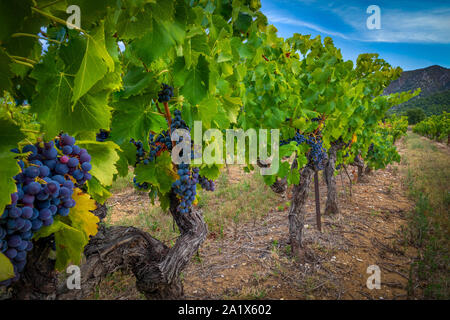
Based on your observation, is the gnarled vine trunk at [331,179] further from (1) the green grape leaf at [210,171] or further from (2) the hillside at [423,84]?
(2) the hillside at [423,84]

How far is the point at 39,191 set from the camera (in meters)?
0.88

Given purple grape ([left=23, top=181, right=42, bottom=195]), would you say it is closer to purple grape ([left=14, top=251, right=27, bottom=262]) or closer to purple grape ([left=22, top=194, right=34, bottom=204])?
purple grape ([left=22, top=194, right=34, bottom=204])

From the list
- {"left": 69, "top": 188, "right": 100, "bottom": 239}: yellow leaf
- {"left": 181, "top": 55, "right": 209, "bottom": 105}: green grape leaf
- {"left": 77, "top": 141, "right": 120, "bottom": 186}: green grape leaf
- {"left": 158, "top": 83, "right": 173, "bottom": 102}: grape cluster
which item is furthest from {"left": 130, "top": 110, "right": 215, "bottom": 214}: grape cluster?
{"left": 69, "top": 188, "right": 100, "bottom": 239}: yellow leaf

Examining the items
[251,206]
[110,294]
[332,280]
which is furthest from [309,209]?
[110,294]

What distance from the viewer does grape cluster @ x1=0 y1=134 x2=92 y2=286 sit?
0.86 m

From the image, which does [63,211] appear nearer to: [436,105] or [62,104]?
[62,104]

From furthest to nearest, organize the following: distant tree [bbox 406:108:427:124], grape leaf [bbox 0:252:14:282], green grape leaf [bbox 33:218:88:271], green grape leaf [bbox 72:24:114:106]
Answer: distant tree [bbox 406:108:427:124]
green grape leaf [bbox 33:218:88:271]
grape leaf [bbox 0:252:14:282]
green grape leaf [bbox 72:24:114:106]

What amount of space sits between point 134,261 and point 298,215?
321 centimetres

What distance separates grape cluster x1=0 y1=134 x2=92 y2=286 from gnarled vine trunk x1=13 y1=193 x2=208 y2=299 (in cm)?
54

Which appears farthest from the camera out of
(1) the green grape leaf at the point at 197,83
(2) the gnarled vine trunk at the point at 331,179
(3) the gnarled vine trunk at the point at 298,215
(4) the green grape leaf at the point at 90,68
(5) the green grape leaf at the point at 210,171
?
(2) the gnarled vine trunk at the point at 331,179

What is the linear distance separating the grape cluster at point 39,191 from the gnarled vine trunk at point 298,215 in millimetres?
4232

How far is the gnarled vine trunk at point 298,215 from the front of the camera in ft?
15.2

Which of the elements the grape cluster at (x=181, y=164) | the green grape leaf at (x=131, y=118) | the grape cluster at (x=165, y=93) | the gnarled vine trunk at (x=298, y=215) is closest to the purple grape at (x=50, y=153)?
the green grape leaf at (x=131, y=118)

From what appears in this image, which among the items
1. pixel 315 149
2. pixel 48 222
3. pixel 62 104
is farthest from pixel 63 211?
pixel 315 149
